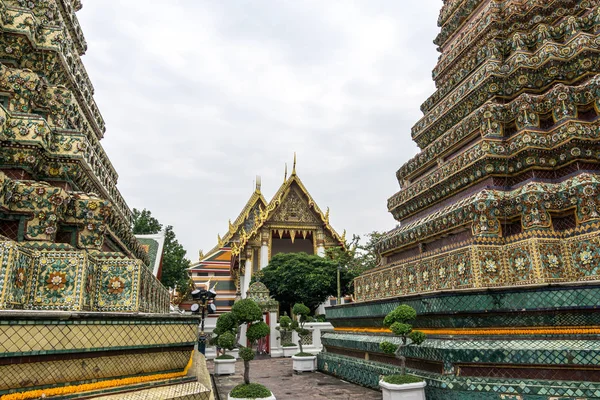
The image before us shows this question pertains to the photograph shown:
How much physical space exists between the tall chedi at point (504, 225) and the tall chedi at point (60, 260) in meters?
3.40

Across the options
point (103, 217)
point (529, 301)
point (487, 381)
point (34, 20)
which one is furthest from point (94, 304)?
point (529, 301)

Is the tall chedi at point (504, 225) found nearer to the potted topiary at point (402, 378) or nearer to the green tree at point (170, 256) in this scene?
the potted topiary at point (402, 378)

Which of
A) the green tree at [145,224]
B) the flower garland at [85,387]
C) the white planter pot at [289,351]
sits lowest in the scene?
the white planter pot at [289,351]

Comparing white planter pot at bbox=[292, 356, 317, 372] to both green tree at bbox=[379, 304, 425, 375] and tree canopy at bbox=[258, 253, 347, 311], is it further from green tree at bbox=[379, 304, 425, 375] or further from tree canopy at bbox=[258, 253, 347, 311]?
tree canopy at bbox=[258, 253, 347, 311]

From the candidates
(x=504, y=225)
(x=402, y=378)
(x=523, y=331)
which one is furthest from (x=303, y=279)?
(x=523, y=331)

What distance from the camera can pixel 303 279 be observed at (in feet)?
79.9

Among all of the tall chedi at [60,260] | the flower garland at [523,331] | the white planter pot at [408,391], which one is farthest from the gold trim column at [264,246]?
the white planter pot at [408,391]

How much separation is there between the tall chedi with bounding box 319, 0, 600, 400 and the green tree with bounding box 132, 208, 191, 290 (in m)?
18.5

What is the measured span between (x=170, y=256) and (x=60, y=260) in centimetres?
2292

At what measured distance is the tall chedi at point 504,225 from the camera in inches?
190

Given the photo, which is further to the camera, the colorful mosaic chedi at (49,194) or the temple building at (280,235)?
the temple building at (280,235)

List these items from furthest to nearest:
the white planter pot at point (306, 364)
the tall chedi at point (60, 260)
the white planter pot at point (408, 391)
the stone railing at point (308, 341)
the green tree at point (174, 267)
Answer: the green tree at point (174, 267), the stone railing at point (308, 341), the white planter pot at point (306, 364), the white planter pot at point (408, 391), the tall chedi at point (60, 260)

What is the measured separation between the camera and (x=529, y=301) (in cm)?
499

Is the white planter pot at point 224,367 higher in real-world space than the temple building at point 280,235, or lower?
lower
